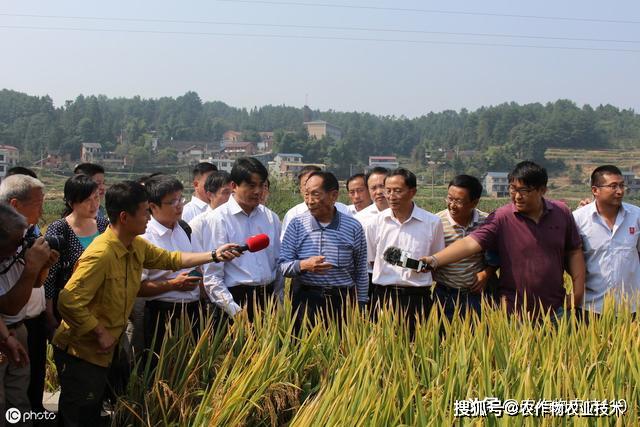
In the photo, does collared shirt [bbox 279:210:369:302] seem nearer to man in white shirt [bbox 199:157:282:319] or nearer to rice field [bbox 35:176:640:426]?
man in white shirt [bbox 199:157:282:319]

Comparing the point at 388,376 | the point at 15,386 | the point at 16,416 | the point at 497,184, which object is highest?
the point at 388,376

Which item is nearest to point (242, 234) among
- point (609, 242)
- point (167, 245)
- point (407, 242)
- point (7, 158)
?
point (167, 245)

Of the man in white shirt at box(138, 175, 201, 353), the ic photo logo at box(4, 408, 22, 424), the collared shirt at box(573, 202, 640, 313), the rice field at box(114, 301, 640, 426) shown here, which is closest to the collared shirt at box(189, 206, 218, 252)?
the man in white shirt at box(138, 175, 201, 353)

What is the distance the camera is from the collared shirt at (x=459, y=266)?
440 centimetres

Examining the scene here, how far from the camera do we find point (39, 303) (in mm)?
3436

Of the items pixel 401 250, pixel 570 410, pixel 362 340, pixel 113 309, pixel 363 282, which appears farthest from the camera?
pixel 363 282

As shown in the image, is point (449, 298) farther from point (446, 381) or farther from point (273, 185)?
point (273, 185)

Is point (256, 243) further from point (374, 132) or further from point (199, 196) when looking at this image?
point (374, 132)

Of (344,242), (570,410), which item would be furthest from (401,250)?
(570,410)

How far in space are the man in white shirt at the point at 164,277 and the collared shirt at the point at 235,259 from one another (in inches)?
5.2

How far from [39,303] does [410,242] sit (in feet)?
7.28

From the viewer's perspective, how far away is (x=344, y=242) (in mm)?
4293

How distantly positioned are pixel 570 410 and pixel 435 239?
185cm

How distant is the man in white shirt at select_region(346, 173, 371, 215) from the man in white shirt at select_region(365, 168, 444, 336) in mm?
1607
